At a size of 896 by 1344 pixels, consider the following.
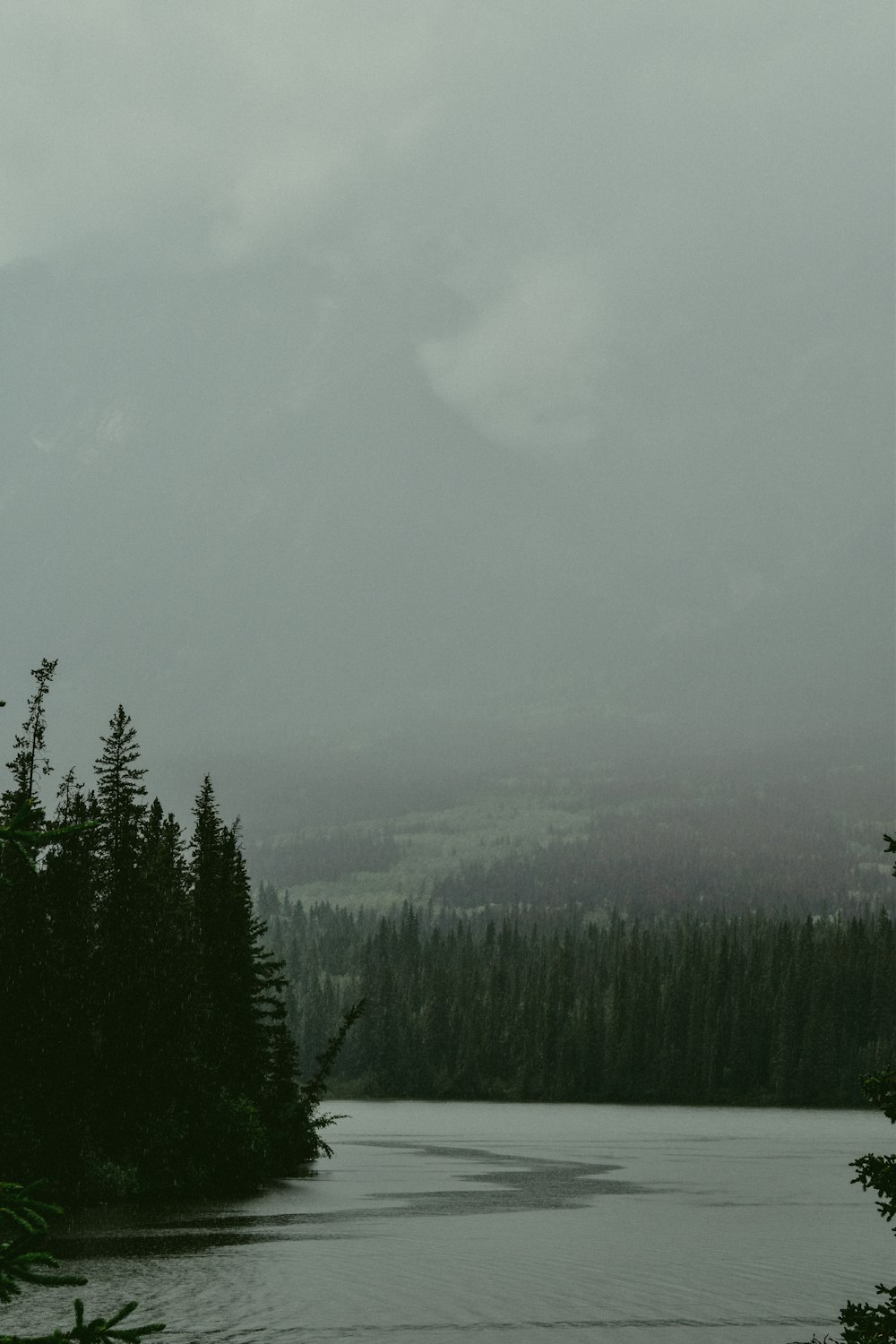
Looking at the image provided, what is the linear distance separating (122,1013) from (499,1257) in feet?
88.1

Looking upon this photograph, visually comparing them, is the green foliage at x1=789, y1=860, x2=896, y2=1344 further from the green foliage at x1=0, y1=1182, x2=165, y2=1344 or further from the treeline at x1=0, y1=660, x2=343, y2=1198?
the treeline at x1=0, y1=660, x2=343, y2=1198

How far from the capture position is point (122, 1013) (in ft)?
258

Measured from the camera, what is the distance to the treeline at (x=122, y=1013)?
238 feet

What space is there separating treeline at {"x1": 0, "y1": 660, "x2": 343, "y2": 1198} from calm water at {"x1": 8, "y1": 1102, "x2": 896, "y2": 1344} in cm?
428

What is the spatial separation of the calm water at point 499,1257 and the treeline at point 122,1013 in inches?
169

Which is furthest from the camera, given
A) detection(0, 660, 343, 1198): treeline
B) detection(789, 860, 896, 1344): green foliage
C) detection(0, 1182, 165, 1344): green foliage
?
detection(0, 660, 343, 1198): treeline

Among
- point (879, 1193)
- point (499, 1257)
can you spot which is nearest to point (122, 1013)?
point (499, 1257)

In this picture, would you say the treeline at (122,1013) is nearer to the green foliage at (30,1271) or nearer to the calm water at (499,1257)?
the calm water at (499,1257)

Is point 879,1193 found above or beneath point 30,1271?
beneath

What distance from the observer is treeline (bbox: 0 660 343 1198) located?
238 feet

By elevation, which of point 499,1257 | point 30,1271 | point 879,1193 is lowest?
point 499,1257

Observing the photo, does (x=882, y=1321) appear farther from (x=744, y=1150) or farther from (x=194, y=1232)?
(x=744, y=1150)

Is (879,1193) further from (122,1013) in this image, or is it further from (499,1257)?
(122,1013)

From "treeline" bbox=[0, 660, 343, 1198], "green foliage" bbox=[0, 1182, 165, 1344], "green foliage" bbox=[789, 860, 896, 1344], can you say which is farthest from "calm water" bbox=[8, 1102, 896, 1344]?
"green foliage" bbox=[0, 1182, 165, 1344]
